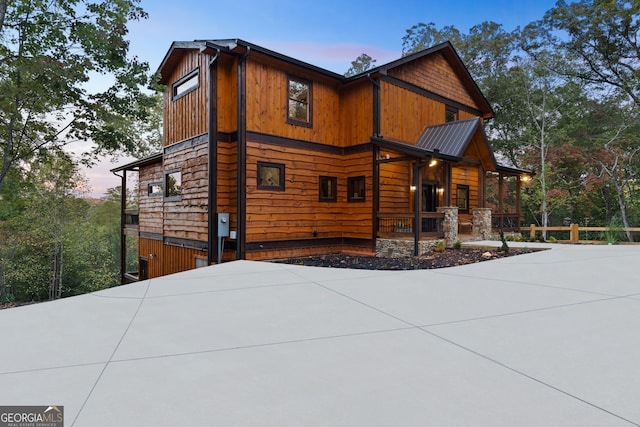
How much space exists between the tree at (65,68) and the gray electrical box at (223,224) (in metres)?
4.68

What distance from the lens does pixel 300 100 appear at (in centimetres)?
1071

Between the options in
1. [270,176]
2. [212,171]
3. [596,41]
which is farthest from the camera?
[596,41]

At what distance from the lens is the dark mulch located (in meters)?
8.04

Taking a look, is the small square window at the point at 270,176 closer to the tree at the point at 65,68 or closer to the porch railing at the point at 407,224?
the porch railing at the point at 407,224

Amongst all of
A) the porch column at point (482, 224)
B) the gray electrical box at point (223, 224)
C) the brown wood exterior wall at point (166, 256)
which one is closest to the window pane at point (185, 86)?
the gray electrical box at point (223, 224)

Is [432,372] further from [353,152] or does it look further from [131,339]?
[353,152]

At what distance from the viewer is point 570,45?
19.5 meters

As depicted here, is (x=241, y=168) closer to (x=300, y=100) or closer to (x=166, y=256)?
(x=300, y=100)

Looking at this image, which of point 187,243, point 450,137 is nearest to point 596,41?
point 450,137

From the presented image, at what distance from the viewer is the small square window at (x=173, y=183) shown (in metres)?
11.2

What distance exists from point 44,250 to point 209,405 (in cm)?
2585

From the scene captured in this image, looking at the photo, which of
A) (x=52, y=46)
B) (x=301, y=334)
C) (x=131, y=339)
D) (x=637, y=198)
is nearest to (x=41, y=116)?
(x=52, y=46)

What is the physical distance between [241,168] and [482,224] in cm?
922
